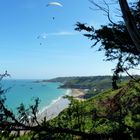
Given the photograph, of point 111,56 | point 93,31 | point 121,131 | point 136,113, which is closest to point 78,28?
point 93,31

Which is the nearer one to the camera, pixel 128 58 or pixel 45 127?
pixel 45 127

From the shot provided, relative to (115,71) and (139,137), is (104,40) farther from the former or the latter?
(139,137)

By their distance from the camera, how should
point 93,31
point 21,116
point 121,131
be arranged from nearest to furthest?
1. point 21,116
2. point 121,131
3. point 93,31

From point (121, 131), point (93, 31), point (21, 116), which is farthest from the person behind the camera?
point (93, 31)

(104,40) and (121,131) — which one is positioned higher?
(104,40)

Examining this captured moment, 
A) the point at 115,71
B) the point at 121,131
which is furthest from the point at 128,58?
the point at 121,131

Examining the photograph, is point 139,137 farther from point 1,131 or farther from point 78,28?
point 78,28

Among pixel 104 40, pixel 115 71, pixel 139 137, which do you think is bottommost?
pixel 139 137

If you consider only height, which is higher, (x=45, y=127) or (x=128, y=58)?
(x=128, y=58)

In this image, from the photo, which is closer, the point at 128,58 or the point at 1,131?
the point at 1,131
